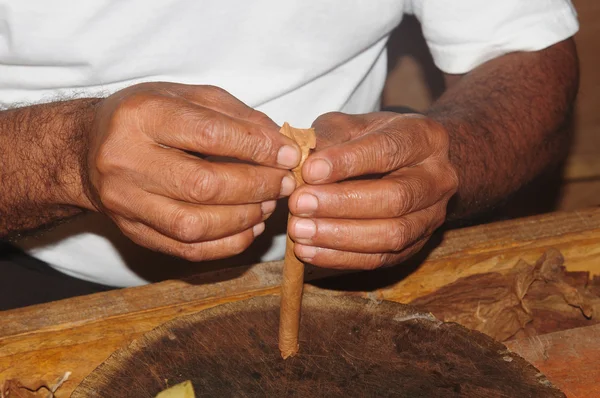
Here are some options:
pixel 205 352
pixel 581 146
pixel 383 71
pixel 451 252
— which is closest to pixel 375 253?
pixel 205 352

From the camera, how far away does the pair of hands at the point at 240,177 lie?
0.86 metres

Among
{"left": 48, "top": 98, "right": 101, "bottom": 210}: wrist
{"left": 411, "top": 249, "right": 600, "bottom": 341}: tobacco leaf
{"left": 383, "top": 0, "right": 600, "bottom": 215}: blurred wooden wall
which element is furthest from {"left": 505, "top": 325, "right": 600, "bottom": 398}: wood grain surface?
{"left": 383, "top": 0, "right": 600, "bottom": 215}: blurred wooden wall

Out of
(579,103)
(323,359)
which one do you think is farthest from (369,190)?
(579,103)

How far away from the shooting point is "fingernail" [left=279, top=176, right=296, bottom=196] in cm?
90

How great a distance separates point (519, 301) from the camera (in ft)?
4.29

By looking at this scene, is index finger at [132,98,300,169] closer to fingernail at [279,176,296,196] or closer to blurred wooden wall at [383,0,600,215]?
fingernail at [279,176,296,196]

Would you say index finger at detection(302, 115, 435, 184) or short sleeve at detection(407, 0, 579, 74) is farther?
short sleeve at detection(407, 0, 579, 74)

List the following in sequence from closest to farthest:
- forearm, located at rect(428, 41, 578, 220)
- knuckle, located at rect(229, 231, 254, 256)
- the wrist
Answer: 1. knuckle, located at rect(229, 231, 254, 256)
2. the wrist
3. forearm, located at rect(428, 41, 578, 220)

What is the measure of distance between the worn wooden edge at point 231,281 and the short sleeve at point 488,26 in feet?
1.19

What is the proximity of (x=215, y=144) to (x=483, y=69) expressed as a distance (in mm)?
882

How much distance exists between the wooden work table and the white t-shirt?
0.22 meters

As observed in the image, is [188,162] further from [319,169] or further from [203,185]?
[319,169]

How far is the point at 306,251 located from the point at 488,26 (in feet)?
2.53

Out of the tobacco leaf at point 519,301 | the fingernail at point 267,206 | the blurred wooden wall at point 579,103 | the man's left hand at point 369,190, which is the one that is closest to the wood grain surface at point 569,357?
the tobacco leaf at point 519,301
